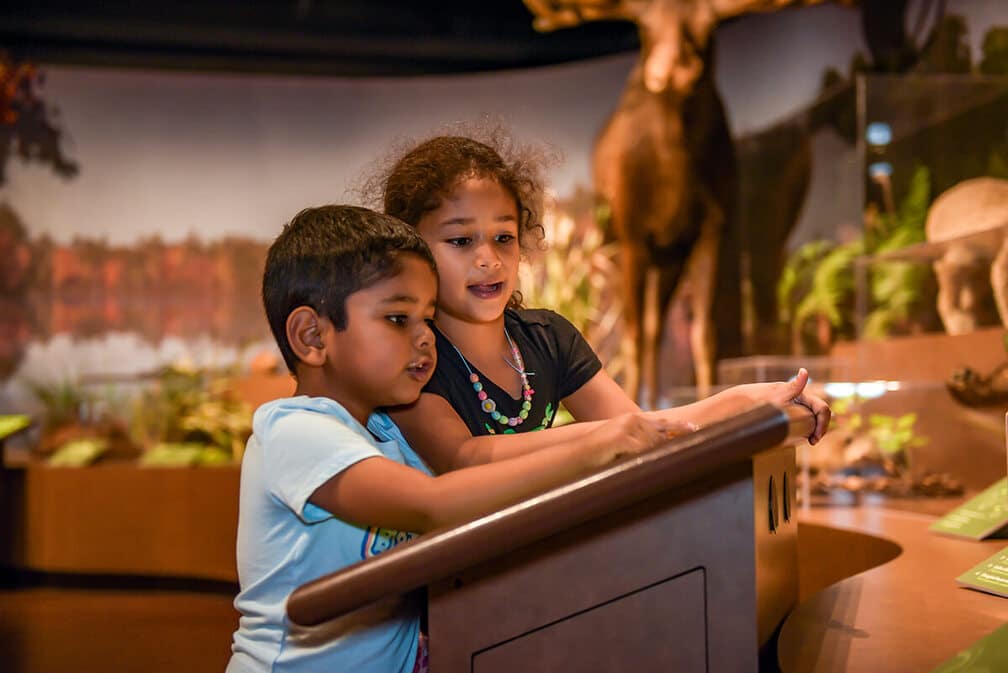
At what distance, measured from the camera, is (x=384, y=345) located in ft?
3.83

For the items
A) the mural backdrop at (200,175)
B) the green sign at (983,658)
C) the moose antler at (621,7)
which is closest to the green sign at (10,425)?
the mural backdrop at (200,175)

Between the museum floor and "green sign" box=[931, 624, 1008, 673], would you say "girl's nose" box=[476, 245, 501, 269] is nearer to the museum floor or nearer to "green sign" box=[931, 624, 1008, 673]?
"green sign" box=[931, 624, 1008, 673]

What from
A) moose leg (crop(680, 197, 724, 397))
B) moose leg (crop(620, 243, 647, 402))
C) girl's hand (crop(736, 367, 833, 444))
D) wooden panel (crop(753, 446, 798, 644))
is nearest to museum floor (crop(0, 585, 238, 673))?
girl's hand (crop(736, 367, 833, 444))

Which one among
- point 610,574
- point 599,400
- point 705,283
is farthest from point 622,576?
point 705,283

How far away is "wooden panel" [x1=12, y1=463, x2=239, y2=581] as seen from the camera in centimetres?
471

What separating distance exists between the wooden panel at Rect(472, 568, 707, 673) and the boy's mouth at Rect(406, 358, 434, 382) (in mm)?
A: 428

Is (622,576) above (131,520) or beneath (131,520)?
above

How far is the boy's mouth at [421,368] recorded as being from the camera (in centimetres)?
119

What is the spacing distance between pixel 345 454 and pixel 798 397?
25.8 inches

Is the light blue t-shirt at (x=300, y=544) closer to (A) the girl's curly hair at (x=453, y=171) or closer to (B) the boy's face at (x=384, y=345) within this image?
(B) the boy's face at (x=384, y=345)

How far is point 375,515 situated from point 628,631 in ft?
1.01

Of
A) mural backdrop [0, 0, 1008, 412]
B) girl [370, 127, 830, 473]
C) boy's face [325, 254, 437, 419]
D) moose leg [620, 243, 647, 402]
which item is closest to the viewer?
boy's face [325, 254, 437, 419]

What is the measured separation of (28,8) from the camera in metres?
6.69

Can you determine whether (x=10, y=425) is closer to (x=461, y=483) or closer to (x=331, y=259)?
(x=331, y=259)
